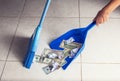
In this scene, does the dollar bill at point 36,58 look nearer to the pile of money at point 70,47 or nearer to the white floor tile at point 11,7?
the pile of money at point 70,47

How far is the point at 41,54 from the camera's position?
1229mm

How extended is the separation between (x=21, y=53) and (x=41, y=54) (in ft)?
0.40

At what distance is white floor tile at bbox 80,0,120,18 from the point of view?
1.46 metres

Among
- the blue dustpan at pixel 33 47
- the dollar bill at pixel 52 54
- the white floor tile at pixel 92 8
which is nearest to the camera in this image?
the blue dustpan at pixel 33 47

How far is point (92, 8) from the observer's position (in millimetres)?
1515

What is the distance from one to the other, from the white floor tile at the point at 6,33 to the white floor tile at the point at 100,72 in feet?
1.62

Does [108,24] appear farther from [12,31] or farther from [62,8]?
[12,31]

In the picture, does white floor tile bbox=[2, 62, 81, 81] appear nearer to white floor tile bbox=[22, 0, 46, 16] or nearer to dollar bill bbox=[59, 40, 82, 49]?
dollar bill bbox=[59, 40, 82, 49]

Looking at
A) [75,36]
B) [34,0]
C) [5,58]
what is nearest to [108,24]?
[75,36]

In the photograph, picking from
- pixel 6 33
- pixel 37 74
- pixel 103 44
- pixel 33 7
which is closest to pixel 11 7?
pixel 33 7

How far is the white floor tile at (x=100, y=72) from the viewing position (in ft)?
3.62

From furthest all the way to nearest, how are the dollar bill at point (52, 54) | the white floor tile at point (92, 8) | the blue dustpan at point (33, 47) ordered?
the white floor tile at point (92, 8) < the dollar bill at point (52, 54) < the blue dustpan at point (33, 47)

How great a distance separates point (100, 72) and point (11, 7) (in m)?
0.84

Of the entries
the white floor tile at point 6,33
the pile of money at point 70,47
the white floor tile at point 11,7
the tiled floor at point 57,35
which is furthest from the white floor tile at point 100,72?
the white floor tile at point 11,7
